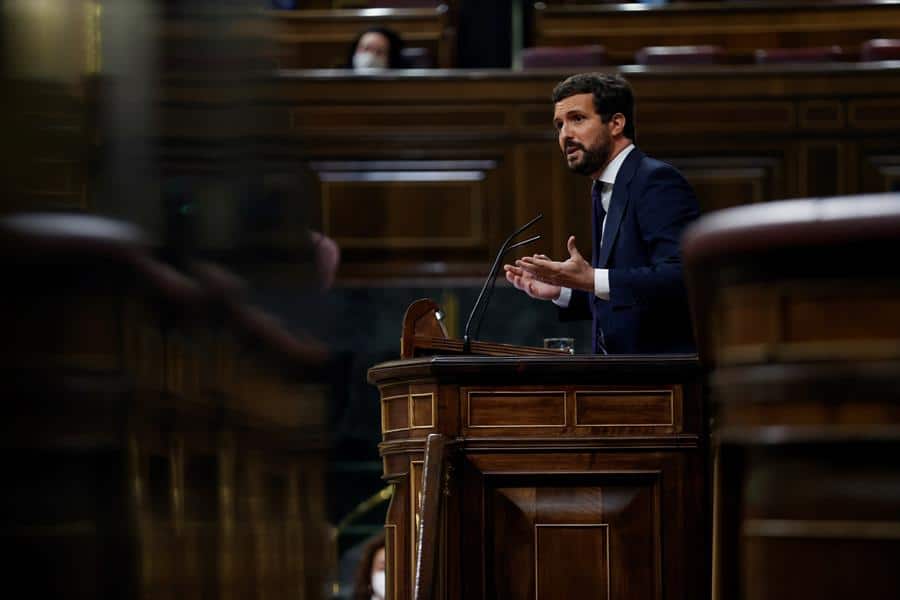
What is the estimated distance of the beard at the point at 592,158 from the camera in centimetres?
363

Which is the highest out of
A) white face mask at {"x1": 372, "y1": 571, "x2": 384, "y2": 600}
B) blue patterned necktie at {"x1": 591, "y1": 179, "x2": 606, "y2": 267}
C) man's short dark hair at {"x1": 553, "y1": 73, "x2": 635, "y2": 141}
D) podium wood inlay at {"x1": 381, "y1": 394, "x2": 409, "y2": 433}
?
man's short dark hair at {"x1": 553, "y1": 73, "x2": 635, "y2": 141}

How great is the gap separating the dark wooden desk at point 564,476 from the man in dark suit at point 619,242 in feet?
1.19

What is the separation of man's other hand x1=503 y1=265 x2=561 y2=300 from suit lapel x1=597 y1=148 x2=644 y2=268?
0.16 meters

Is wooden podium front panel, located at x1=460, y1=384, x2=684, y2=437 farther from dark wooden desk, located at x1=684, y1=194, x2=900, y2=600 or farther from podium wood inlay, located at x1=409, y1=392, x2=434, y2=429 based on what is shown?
dark wooden desk, located at x1=684, y1=194, x2=900, y2=600

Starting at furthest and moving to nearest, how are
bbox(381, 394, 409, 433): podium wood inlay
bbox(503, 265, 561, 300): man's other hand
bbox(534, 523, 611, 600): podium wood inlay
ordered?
bbox(503, 265, 561, 300): man's other hand → bbox(381, 394, 409, 433): podium wood inlay → bbox(534, 523, 611, 600): podium wood inlay

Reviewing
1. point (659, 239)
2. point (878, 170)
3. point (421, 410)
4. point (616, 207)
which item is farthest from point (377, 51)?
point (421, 410)

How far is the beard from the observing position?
3629 mm

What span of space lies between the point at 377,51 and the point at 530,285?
3.07 metres

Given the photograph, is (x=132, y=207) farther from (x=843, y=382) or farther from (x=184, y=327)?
(x=843, y=382)

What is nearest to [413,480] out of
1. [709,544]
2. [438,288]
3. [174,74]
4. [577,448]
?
[577,448]

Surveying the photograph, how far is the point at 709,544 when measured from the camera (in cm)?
287

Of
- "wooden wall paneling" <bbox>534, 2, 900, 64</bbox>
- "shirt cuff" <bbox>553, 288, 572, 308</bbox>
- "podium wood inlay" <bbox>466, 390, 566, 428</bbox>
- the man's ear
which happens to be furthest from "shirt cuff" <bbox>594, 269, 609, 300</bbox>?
"wooden wall paneling" <bbox>534, 2, 900, 64</bbox>

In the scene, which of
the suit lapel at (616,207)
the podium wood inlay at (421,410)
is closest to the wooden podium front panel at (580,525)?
the podium wood inlay at (421,410)

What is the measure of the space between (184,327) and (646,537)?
253 centimetres
